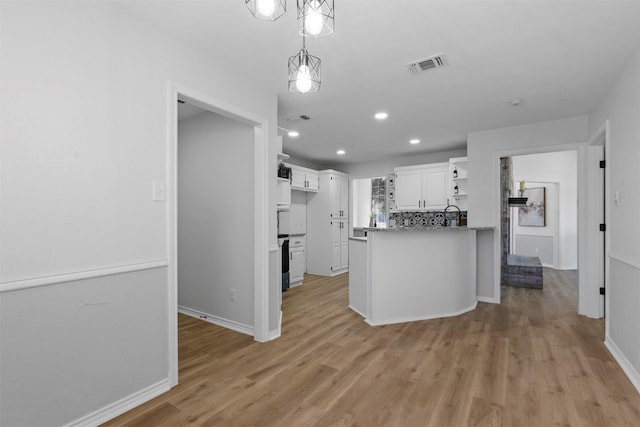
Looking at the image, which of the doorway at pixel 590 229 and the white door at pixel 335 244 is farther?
the white door at pixel 335 244

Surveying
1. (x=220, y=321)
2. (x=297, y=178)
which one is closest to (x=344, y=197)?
(x=297, y=178)

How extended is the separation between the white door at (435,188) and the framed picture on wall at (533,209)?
3115 mm

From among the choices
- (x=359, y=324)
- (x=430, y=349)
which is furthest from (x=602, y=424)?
(x=359, y=324)

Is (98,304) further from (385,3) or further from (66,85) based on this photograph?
(385,3)

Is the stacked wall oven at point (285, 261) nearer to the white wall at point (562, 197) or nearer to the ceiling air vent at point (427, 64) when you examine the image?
the ceiling air vent at point (427, 64)

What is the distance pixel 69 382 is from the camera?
65.9 inches

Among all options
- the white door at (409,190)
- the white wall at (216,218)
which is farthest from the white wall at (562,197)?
the white wall at (216,218)

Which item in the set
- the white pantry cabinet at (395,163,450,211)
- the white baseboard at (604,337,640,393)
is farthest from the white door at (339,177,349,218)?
the white baseboard at (604,337,640,393)

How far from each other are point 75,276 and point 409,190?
5399mm

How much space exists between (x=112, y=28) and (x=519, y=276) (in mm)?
6365

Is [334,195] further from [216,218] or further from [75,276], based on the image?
[75,276]

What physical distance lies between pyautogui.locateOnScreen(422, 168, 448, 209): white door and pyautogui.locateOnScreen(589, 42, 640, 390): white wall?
269 centimetres

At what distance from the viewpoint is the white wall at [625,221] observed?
7.49 ft

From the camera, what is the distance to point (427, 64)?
256 cm
